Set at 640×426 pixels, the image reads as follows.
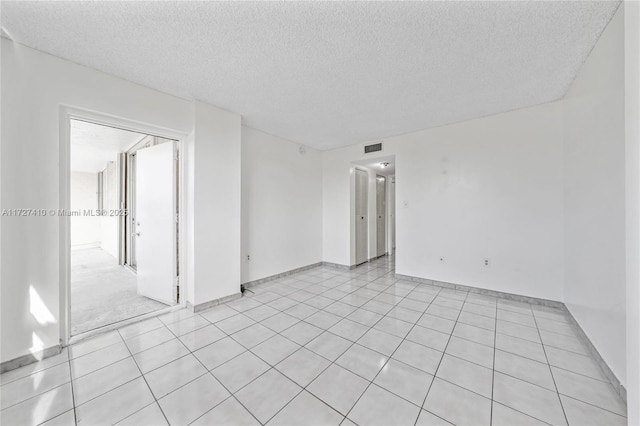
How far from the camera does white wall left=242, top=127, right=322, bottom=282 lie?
4008 millimetres

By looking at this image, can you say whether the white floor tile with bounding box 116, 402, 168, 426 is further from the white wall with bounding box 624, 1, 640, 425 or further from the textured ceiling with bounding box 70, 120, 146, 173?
the textured ceiling with bounding box 70, 120, 146, 173

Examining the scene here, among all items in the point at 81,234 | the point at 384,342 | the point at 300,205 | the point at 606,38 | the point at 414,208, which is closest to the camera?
the point at 606,38

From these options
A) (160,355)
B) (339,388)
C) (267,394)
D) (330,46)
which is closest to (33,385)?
(160,355)

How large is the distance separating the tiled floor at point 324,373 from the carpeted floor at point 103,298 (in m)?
0.43

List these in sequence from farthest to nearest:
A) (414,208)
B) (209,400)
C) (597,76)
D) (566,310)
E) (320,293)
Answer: (414,208), (320,293), (566,310), (597,76), (209,400)

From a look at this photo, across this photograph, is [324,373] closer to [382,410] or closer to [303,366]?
[303,366]

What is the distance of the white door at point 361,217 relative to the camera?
5.42 m

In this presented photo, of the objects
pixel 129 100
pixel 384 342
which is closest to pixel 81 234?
pixel 129 100

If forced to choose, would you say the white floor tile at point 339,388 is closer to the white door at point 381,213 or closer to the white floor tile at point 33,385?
the white floor tile at point 33,385

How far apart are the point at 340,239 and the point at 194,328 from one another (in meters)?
3.34

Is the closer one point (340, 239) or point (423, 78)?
point (423, 78)

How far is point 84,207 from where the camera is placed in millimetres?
7852

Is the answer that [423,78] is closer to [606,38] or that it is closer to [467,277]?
[606,38]

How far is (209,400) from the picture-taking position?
62.1 inches
